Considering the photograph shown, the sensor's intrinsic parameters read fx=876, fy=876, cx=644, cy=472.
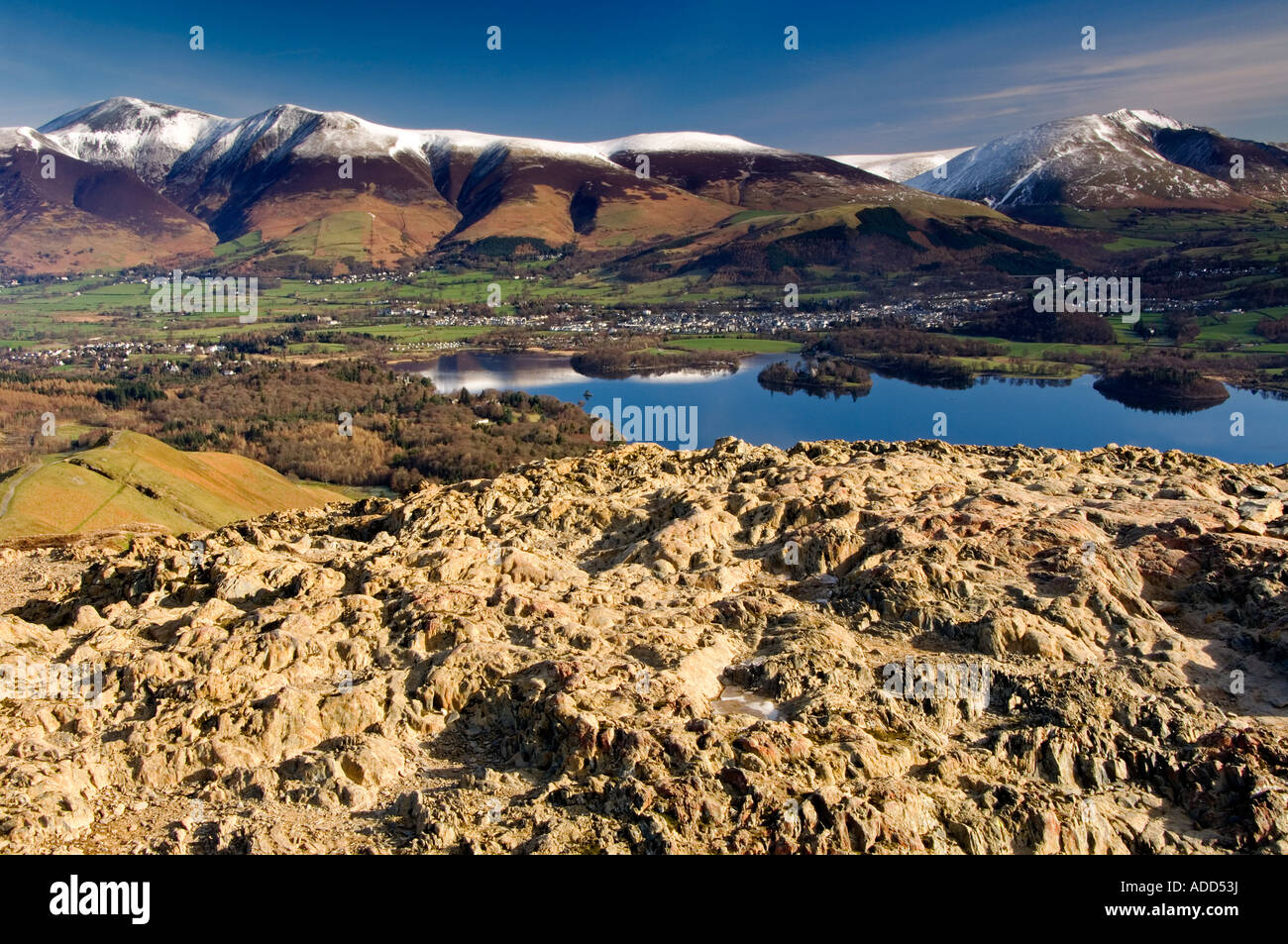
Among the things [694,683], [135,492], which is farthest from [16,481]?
[694,683]

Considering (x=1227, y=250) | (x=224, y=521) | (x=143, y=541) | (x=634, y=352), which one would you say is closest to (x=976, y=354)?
(x=634, y=352)

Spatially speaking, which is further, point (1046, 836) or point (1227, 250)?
point (1227, 250)

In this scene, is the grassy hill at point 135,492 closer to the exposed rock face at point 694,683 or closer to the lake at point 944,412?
the exposed rock face at point 694,683

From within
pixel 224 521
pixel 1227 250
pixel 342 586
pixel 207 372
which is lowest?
pixel 224 521

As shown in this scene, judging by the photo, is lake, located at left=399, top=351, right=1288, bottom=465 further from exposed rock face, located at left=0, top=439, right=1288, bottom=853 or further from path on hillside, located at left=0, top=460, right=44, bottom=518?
exposed rock face, located at left=0, top=439, right=1288, bottom=853

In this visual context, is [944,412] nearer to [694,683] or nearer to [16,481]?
[16,481]

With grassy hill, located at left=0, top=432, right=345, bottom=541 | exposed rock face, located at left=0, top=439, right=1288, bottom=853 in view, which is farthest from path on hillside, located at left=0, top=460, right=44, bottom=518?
exposed rock face, located at left=0, top=439, right=1288, bottom=853

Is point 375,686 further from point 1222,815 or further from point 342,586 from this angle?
point 1222,815
